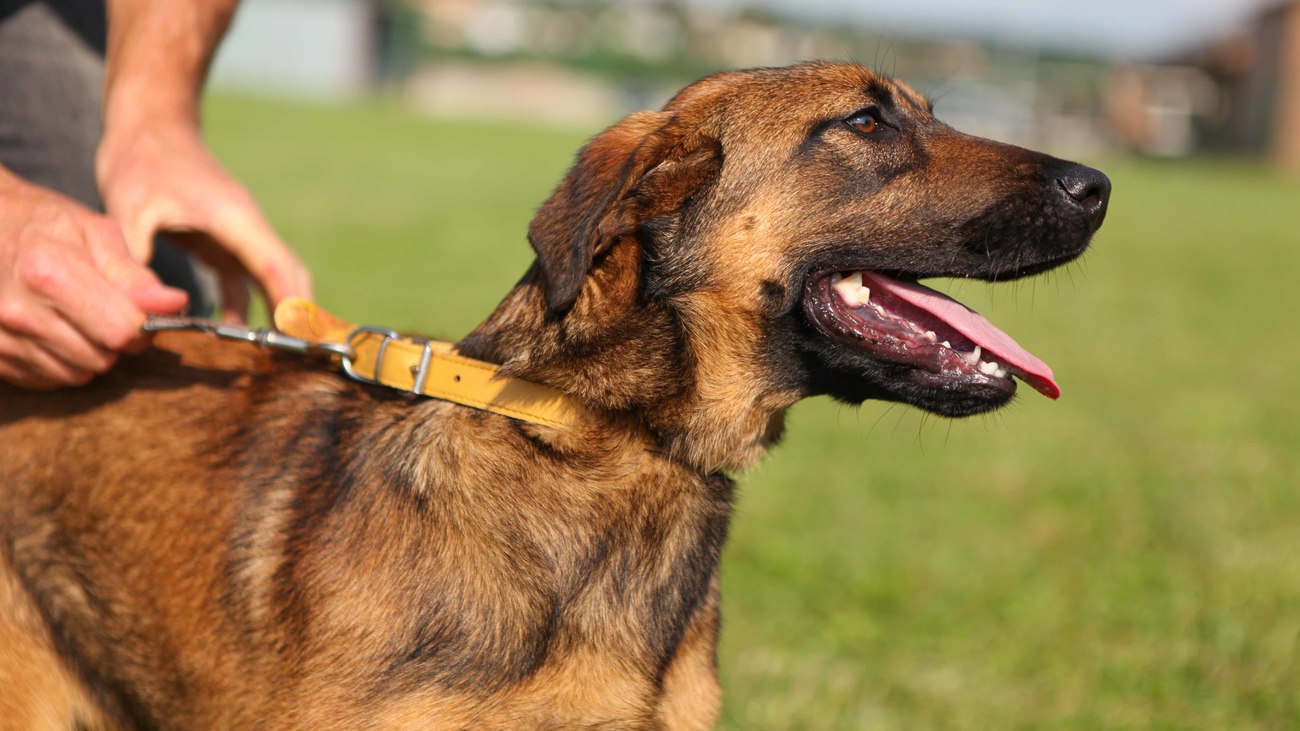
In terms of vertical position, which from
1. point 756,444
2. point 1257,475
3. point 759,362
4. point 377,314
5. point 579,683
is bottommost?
point 1257,475

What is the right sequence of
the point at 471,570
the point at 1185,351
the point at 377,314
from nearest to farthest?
the point at 471,570 → the point at 377,314 → the point at 1185,351

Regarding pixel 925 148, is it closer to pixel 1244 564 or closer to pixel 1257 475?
pixel 1244 564

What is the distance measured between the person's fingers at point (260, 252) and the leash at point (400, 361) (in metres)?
0.31

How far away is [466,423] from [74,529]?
3.14ft

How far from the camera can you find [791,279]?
281 centimetres

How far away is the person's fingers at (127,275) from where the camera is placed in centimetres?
278

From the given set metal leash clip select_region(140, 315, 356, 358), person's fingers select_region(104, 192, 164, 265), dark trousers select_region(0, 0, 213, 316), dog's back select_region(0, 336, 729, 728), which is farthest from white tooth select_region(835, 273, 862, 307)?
dark trousers select_region(0, 0, 213, 316)

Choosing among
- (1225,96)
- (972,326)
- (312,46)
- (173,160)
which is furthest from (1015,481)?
(1225,96)

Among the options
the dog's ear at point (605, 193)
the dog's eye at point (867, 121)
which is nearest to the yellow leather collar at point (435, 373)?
the dog's ear at point (605, 193)

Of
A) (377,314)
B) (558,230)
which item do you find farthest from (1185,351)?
(558,230)

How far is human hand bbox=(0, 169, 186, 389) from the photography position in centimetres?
267

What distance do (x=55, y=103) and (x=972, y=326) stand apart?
8.70 ft

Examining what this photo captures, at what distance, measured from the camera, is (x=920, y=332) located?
2.82 meters

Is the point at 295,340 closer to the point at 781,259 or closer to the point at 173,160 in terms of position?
the point at 173,160
